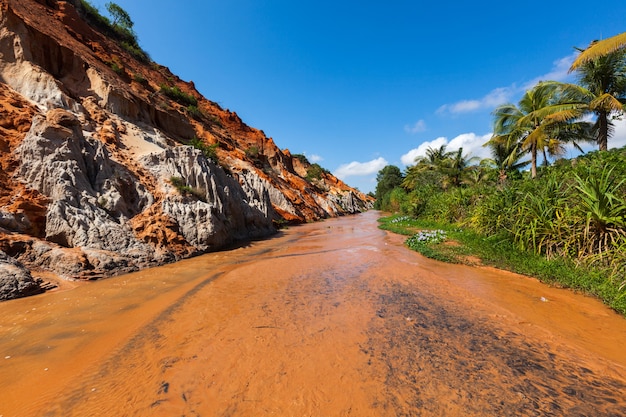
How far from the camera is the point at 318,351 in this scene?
3.24 m

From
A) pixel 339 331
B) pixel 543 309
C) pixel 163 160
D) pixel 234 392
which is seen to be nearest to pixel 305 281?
pixel 339 331

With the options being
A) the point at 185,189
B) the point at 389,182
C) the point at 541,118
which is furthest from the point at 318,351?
the point at 389,182

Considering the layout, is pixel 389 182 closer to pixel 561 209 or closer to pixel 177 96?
pixel 177 96

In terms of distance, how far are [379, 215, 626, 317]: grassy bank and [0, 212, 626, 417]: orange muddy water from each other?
0.33 meters

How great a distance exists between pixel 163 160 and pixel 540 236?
15.1 metres

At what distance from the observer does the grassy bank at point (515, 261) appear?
470cm

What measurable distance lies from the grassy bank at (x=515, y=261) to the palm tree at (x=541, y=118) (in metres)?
9.56

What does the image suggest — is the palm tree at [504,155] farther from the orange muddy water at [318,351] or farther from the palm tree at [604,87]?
the orange muddy water at [318,351]

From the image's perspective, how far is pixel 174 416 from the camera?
2330 mm

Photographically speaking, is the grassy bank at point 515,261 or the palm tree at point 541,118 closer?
the grassy bank at point 515,261

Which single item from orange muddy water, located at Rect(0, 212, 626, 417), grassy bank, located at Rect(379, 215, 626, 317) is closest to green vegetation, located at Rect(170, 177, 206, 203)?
orange muddy water, located at Rect(0, 212, 626, 417)

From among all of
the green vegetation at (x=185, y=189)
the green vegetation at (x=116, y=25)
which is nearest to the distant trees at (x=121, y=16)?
the green vegetation at (x=116, y=25)

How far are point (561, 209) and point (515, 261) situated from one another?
5.49ft

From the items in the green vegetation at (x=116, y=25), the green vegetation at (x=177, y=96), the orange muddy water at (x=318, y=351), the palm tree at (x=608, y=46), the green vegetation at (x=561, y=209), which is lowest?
the orange muddy water at (x=318, y=351)
